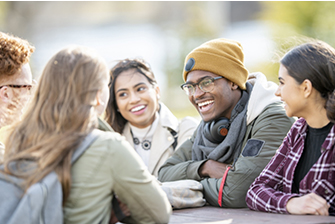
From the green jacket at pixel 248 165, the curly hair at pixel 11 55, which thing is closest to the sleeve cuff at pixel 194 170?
the green jacket at pixel 248 165

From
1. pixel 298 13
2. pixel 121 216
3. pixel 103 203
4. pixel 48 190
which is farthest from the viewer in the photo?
pixel 298 13

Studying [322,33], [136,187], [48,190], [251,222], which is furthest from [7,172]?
[322,33]

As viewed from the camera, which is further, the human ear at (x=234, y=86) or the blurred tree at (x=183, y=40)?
the blurred tree at (x=183, y=40)

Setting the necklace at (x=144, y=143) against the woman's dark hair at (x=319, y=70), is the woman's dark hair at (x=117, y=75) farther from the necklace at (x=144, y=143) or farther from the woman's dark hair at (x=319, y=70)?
the woman's dark hair at (x=319, y=70)

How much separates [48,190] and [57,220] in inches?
6.4

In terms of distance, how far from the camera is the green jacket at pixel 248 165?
3604mm

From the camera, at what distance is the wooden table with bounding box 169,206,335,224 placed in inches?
110

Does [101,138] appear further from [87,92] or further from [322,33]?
[322,33]

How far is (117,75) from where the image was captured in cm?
485

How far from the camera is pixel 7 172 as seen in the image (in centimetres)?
246

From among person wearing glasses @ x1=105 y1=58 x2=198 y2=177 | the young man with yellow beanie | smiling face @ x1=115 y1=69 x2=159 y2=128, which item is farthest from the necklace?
the young man with yellow beanie

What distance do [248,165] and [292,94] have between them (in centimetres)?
78

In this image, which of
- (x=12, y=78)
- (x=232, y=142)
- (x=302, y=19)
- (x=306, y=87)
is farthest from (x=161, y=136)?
(x=302, y=19)

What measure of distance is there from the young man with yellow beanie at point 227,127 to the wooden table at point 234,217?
17cm
